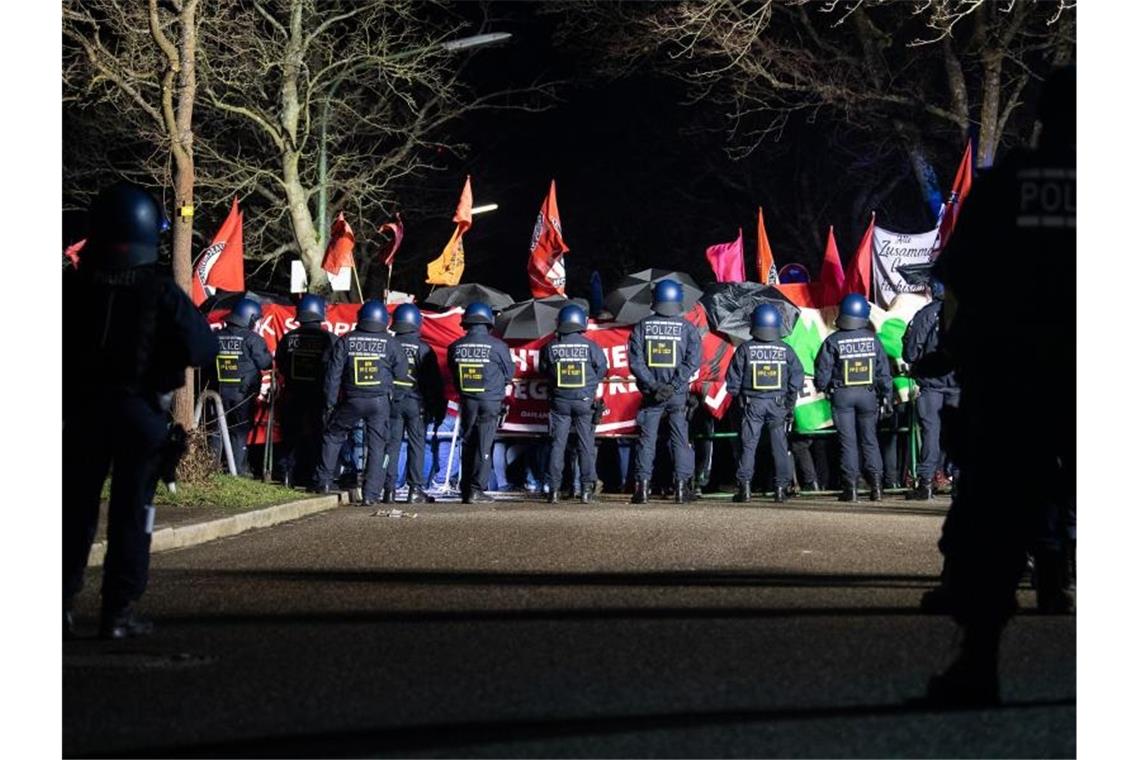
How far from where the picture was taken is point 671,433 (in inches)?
814

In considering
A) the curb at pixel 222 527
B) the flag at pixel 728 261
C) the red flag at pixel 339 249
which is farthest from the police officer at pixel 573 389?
the red flag at pixel 339 249

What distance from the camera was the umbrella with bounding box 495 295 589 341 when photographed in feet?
74.1

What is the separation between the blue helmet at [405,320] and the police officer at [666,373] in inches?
96.0

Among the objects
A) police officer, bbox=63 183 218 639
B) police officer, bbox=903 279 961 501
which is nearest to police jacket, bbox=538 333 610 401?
police officer, bbox=903 279 961 501

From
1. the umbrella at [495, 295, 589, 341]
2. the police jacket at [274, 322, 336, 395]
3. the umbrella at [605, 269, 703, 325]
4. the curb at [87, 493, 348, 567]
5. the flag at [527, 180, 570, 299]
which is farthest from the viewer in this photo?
the flag at [527, 180, 570, 299]

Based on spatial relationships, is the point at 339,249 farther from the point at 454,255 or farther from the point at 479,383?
the point at 479,383

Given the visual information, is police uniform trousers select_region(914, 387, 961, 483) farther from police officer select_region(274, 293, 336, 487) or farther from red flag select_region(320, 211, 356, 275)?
red flag select_region(320, 211, 356, 275)

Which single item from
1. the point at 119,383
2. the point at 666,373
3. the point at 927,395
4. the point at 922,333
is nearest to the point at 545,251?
the point at 666,373

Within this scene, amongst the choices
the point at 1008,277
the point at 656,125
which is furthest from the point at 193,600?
the point at 656,125

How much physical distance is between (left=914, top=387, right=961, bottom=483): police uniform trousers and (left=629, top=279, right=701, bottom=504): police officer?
2386 mm

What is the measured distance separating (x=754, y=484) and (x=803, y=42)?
12806 millimetres

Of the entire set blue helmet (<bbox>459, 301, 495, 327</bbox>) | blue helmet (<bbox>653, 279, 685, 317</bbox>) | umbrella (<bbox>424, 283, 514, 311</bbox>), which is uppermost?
umbrella (<bbox>424, 283, 514, 311</bbox>)

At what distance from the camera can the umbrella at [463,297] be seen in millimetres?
25203

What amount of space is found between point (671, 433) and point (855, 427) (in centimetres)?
196
